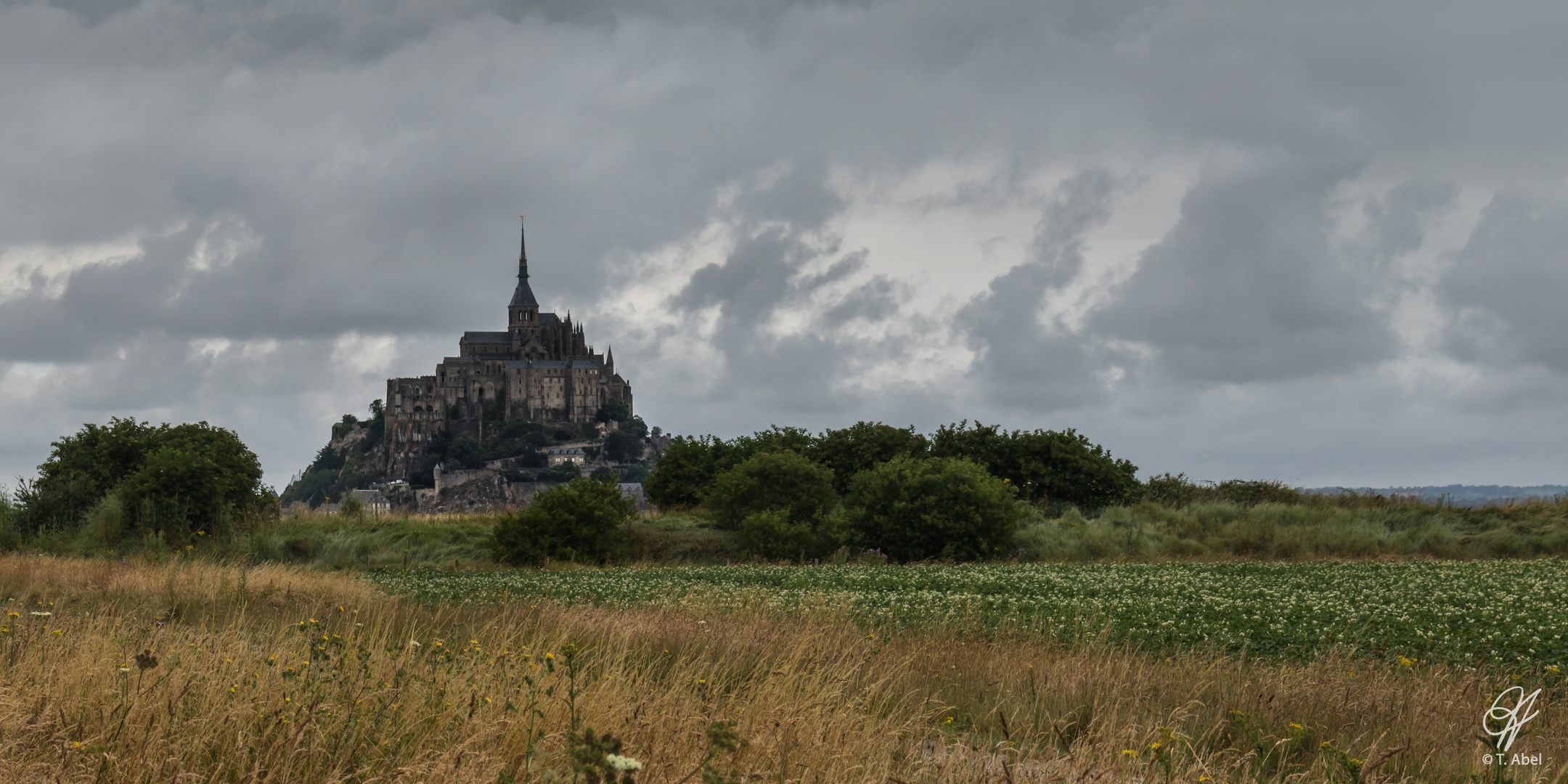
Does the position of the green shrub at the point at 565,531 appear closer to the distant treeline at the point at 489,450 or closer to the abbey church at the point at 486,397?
the distant treeline at the point at 489,450

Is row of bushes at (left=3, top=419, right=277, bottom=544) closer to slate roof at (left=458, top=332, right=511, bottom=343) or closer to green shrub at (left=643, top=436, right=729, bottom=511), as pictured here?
green shrub at (left=643, top=436, right=729, bottom=511)

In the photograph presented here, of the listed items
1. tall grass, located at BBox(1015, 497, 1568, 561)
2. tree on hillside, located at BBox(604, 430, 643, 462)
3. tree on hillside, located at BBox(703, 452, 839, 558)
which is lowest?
tall grass, located at BBox(1015, 497, 1568, 561)

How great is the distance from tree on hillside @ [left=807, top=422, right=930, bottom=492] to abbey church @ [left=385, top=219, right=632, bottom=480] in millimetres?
122484

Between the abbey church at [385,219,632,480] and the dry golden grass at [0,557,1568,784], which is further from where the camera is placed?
the abbey church at [385,219,632,480]

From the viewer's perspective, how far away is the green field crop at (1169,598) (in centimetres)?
1066

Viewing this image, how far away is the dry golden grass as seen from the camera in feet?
17.0

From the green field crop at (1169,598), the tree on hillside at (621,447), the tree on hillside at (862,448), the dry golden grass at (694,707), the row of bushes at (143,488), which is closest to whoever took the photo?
the dry golden grass at (694,707)

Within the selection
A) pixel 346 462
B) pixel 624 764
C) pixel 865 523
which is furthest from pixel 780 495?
pixel 346 462

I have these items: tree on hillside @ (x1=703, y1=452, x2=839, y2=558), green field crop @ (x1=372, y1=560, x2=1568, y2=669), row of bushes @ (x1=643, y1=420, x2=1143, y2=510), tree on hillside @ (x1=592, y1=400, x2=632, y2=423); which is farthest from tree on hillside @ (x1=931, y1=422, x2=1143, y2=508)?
tree on hillside @ (x1=592, y1=400, x2=632, y2=423)

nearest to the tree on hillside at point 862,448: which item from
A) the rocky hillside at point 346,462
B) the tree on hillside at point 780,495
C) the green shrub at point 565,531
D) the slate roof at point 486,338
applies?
the tree on hillside at point 780,495

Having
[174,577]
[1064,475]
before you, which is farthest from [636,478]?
[174,577]

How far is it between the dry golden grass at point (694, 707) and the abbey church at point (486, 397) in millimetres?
148480

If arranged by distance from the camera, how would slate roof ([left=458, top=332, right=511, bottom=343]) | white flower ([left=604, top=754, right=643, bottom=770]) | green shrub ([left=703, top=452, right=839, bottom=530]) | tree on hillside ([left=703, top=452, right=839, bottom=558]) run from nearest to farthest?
white flower ([left=604, top=754, right=643, bottom=770]) → tree on hillside ([left=703, top=452, right=839, bottom=558]) → green shrub ([left=703, top=452, right=839, bottom=530]) → slate roof ([left=458, top=332, right=511, bottom=343])

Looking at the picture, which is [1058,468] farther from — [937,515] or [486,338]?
[486,338]
